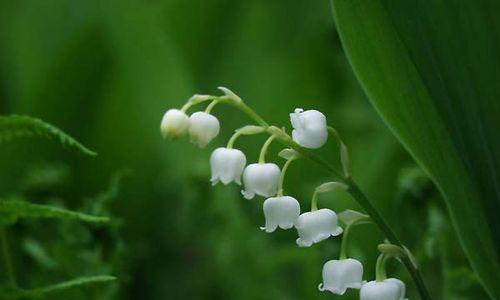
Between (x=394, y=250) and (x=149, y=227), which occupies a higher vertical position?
(x=394, y=250)

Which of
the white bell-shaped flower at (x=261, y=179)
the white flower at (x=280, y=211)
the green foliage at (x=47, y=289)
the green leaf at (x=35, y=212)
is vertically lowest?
the green foliage at (x=47, y=289)

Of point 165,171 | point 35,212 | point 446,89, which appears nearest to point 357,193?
point 446,89

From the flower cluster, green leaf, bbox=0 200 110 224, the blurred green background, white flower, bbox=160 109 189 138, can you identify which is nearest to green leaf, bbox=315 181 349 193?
the flower cluster

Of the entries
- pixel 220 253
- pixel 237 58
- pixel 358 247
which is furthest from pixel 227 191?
pixel 237 58

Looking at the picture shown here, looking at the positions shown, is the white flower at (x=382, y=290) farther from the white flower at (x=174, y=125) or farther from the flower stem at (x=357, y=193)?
the white flower at (x=174, y=125)

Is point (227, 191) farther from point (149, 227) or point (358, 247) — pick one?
point (358, 247)

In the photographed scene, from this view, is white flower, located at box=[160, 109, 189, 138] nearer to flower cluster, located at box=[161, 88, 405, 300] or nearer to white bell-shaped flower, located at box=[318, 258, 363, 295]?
flower cluster, located at box=[161, 88, 405, 300]

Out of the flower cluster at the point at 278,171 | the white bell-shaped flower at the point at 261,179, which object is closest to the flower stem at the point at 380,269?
the flower cluster at the point at 278,171
